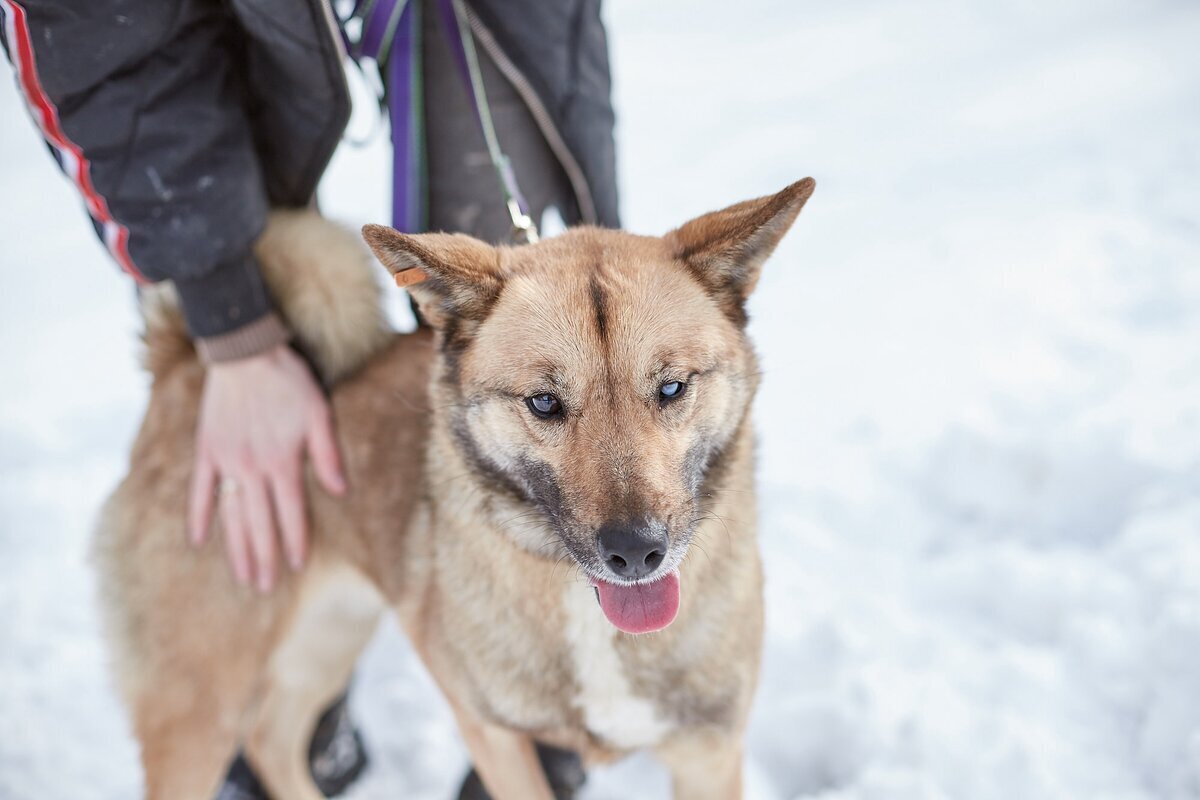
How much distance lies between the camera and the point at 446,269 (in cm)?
162

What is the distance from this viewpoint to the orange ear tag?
1607 millimetres

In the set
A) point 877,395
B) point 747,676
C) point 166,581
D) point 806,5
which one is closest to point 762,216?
point 747,676

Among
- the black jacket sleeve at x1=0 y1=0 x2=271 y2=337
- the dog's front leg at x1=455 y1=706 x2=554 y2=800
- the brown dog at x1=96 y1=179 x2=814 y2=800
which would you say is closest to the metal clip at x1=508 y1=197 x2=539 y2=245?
the brown dog at x1=96 y1=179 x2=814 y2=800

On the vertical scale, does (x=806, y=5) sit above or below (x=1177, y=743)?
above

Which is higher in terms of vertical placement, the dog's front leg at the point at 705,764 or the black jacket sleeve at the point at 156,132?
the black jacket sleeve at the point at 156,132

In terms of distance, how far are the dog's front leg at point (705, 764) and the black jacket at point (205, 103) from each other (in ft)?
4.30

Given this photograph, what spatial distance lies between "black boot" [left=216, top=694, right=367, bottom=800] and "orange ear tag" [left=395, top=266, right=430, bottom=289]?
1.61m

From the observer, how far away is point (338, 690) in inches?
105

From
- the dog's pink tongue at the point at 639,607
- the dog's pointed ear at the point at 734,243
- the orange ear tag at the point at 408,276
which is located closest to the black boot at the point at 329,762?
the dog's pink tongue at the point at 639,607

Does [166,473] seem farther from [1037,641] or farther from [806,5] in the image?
[806,5]

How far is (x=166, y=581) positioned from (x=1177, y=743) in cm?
234

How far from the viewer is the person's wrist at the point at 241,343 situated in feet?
6.82

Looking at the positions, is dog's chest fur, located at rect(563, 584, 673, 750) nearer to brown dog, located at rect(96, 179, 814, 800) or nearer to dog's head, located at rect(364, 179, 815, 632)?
brown dog, located at rect(96, 179, 814, 800)

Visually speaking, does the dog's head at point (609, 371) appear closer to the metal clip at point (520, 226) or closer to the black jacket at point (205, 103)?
the metal clip at point (520, 226)
